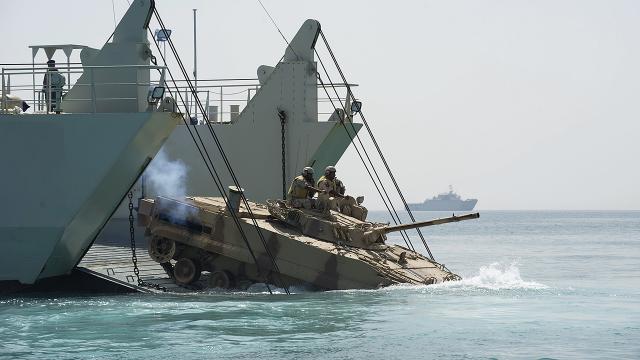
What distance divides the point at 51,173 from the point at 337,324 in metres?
6.13

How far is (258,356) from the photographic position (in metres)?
15.8

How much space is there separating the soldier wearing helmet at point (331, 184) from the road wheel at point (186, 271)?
3.19m

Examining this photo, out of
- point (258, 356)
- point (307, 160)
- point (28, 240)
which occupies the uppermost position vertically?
point (307, 160)

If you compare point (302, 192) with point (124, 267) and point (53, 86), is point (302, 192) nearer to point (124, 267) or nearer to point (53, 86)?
point (124, 267)

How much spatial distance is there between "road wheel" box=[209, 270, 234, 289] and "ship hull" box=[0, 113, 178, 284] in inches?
119

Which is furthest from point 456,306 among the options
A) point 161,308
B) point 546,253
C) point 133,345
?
point 546,253

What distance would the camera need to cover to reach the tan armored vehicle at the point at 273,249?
22.6 m

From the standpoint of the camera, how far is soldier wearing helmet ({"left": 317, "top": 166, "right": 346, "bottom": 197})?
25.1m

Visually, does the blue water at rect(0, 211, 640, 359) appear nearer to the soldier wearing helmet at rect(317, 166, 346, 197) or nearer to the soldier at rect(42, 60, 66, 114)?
the soldier wearing helmet at rect(317, 166, 346, 197)

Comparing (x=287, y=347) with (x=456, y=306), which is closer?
(x=287, y=347)

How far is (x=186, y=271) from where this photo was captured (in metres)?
23.4

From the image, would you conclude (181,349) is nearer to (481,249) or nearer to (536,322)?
(536,322)

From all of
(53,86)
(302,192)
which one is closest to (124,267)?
(302,192)

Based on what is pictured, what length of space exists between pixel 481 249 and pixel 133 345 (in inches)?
1677
